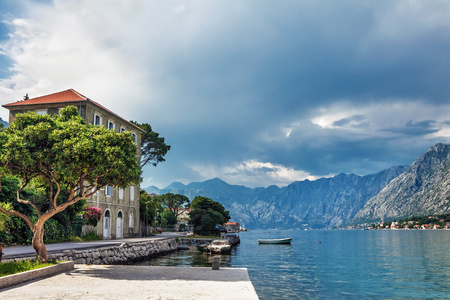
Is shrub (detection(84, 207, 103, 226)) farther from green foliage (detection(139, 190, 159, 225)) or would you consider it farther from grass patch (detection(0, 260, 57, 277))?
grass patch (detection(0, 260, 57, 277))

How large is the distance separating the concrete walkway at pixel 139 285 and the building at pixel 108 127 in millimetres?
25839

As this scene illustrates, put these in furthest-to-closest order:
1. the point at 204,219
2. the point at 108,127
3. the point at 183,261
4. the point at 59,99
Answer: the point at 204,219, the point at 108,127, the point at 59,99, the point at 183,261

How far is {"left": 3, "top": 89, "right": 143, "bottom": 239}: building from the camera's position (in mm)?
46062

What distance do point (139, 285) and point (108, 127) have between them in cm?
3837

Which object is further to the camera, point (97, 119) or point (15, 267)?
point (97, 119)

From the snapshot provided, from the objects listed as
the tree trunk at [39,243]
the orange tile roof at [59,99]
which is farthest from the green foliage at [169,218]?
the tree trunk at [39,243]

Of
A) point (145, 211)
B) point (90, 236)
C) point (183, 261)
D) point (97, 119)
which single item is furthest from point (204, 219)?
point (97, 119)

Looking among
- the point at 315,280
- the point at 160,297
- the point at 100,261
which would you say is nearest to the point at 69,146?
the point at 160,297

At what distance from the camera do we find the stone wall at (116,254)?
28.3 m

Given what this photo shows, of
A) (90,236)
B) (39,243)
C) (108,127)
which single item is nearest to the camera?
(39,243)

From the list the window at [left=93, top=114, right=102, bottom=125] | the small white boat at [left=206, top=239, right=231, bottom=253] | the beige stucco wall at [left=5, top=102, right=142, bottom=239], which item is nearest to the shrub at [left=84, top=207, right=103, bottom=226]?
the beige stucco wall at [left=5, top=102, right=142, bottom=239]

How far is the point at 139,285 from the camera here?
1579 centimetres

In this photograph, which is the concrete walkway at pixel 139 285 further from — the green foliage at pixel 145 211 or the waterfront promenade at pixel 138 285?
the green foliage at pixel 145 211

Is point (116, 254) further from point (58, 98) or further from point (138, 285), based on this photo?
point (58, 98)
